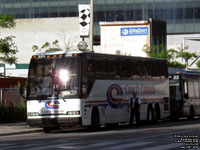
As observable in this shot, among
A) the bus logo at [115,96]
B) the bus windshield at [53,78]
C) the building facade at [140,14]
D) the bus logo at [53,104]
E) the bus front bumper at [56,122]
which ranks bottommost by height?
the bus front bumper at [56,122]

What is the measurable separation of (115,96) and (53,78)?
4.12 meters

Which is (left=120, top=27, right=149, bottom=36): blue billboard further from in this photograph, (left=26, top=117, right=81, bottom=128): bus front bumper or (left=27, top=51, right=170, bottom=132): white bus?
(left=26, top=117, right=81, bottom=128): bus front bumper

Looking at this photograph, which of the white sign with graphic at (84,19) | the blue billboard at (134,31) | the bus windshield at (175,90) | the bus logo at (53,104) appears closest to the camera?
the bus logo at (53,104)

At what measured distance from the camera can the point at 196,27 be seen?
330ft

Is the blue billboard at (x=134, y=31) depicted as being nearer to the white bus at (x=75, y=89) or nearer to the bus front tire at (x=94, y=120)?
the white bus at (x=75, y=89)

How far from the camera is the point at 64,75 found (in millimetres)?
26656

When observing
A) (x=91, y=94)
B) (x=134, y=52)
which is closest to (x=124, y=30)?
(x=134, y=52)

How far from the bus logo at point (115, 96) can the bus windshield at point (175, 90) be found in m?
8.82

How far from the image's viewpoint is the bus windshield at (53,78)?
2653 centimetres

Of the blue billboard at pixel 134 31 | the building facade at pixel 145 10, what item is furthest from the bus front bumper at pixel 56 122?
the building facade at pixel 145 10

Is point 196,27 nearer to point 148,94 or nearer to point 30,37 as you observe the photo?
point 30,37

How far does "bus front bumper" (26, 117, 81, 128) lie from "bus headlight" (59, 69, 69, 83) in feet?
5.63

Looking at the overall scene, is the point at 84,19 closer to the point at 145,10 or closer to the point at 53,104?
the point at 53,104

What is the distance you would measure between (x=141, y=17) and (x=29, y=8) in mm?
20063
